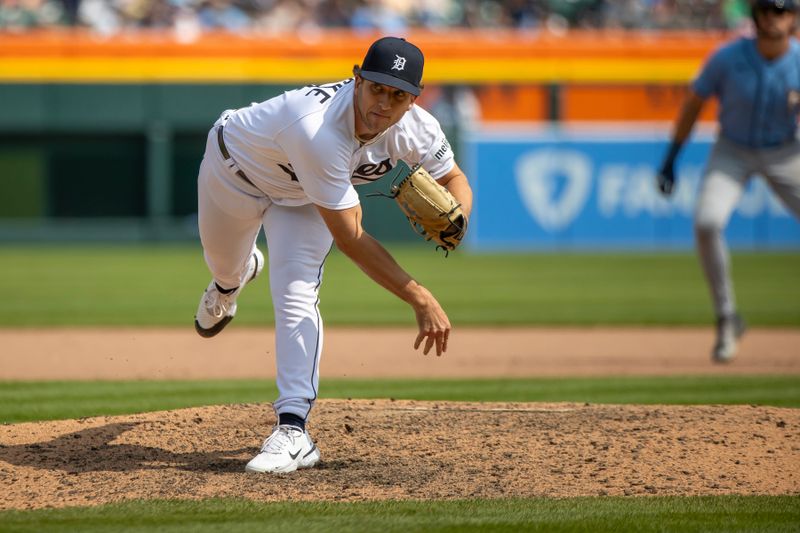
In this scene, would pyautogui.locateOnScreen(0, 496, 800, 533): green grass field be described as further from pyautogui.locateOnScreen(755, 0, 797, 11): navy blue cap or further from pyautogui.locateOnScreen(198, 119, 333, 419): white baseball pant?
pyautogui.locateOnScreen(755, 0, 797, 11): navy blue cap

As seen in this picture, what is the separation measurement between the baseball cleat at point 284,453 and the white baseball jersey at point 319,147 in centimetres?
86

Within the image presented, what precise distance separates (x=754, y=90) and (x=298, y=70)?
13.5 meters

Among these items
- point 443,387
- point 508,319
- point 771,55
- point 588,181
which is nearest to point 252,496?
point 443,387

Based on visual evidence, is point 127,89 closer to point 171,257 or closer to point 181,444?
point 171,257

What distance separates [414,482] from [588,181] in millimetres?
15415

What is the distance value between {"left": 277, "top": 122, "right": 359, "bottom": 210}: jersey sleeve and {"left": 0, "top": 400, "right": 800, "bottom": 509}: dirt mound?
100 cm

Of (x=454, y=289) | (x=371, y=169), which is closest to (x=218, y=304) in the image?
(x=371, y=169)

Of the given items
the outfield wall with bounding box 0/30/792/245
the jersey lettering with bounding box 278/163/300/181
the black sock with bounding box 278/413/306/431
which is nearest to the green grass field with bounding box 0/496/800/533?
the black sock with bounding box 278/413/306/431

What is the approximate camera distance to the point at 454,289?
42.2ft

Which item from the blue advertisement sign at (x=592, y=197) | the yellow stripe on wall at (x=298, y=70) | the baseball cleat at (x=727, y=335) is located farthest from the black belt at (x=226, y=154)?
the yellow stripe on wall at (x=298, y=70)

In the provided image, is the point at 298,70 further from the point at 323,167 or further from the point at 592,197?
the point at 323,167

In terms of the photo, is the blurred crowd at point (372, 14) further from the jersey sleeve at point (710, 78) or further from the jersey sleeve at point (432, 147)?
the jersey sleeve at point (432, 147)

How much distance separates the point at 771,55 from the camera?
274 inches

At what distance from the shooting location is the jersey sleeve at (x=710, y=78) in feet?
23.0
